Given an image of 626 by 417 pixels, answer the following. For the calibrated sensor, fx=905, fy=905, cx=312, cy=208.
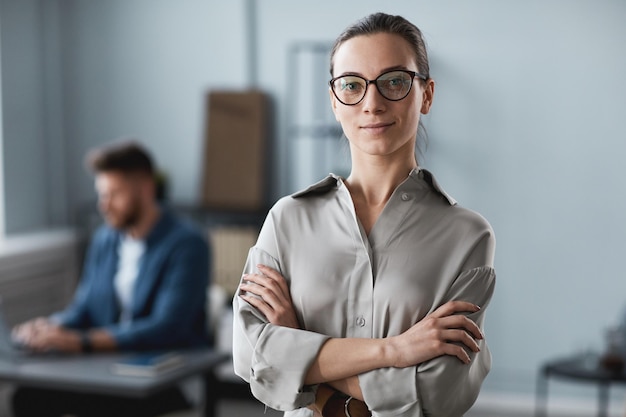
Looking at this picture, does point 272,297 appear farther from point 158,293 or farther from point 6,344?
point 158,293

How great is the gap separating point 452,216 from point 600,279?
394 cm

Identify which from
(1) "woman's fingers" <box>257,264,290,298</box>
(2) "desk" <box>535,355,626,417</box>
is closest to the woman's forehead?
(1) "woman's fingers" <box>257,264,290,298</box>

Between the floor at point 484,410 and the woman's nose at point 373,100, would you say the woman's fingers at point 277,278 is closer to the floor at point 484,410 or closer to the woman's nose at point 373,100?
the woman's nose at point 373,100

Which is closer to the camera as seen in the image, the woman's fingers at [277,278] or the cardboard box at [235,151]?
the woman's fingers at [277,278]

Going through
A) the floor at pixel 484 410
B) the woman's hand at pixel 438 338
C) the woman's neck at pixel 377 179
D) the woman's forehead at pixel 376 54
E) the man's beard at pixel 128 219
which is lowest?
the floor at pixel 484 410

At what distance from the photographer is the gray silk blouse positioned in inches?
51.9

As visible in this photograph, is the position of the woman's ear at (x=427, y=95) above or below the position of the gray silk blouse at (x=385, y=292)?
above

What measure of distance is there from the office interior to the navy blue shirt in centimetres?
170

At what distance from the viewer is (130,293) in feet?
11.7

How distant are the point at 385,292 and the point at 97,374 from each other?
1869 mm

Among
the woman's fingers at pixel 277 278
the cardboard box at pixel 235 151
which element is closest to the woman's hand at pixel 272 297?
the woman's fingers at pixel 277 278

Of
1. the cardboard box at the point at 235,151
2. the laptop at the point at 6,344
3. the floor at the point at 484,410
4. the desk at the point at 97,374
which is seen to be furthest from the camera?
the cardboard box at the point at 235,151

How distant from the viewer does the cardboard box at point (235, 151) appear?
5496mm

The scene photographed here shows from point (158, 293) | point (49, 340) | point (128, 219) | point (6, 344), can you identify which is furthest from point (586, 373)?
point (6, 344)
